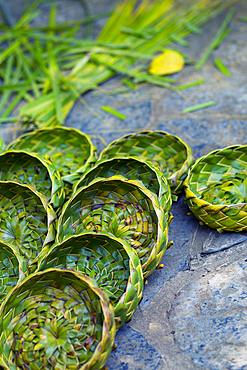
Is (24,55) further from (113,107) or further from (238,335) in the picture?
(238,335)

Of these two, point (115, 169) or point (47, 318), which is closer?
point (47, 318)

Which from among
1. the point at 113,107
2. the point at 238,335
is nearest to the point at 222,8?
the point at 113,107

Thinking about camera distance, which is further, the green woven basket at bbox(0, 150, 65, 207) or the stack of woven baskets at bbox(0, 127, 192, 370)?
the green woven basket at bbox(0, 150, 65, 207)

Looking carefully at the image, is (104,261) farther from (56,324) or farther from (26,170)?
(26,170)

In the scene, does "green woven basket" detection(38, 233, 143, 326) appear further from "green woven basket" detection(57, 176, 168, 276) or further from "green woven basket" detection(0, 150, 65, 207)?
"green woven basket" detection(0, 150, 65, 207)

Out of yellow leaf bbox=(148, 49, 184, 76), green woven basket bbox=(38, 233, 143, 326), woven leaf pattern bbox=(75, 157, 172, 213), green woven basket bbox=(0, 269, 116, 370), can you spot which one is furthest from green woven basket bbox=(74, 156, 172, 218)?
yellow leaf bbox=(148, 49, 184, 76)

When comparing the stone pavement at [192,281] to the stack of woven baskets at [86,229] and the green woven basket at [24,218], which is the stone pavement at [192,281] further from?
the green woven basket at [24,218]

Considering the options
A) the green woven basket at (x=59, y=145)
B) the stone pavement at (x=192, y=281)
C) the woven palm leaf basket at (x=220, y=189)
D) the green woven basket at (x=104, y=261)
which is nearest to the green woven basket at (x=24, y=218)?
the green woven basket at (x=104, y=261)
